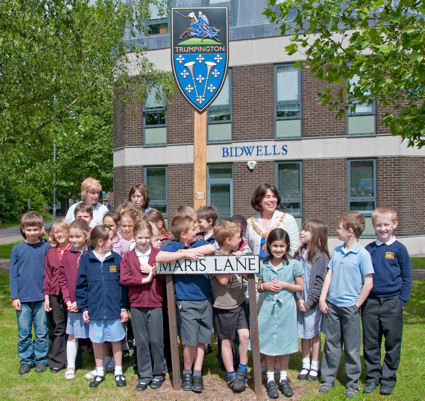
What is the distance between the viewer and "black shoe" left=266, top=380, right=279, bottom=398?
14.0ft

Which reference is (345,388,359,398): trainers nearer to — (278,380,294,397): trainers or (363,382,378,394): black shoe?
(363,382,378,394): black shoe

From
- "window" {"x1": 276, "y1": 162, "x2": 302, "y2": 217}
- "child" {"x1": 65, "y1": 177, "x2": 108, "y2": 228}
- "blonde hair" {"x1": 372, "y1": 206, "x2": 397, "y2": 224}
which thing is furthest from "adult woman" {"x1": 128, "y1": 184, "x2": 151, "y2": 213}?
"window" {"x1": 276, "y1": 162, "x2": 302, "y2": 217}

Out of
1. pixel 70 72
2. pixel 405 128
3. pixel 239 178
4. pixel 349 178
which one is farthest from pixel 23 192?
pixel 405 128

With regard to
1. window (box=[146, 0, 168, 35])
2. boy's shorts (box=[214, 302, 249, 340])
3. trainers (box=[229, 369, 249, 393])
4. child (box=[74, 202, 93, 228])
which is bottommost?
trainers (box=[229, 369, 249, 393])

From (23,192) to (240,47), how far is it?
34.2 meters

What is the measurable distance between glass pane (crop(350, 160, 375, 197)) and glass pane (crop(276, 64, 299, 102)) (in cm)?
301

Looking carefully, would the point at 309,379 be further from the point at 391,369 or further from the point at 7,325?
the point at 7,325

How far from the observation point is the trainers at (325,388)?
436 centimetres

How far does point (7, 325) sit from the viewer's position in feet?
23.1

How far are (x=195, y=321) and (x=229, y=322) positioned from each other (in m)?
0.33

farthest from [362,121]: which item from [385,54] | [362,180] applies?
[385,54]

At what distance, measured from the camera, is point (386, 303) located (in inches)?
172

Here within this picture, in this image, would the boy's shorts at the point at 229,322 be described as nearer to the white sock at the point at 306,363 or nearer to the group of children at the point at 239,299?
the group of children at the point at 239,299

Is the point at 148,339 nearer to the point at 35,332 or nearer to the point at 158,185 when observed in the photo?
the point at 35,332
